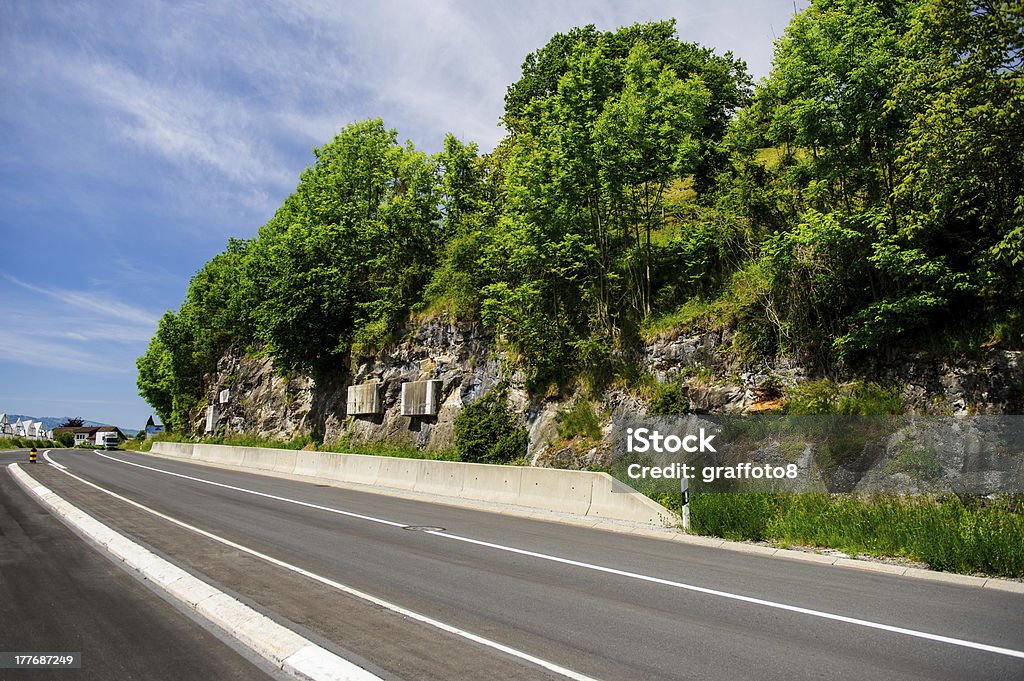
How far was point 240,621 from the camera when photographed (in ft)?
20.4

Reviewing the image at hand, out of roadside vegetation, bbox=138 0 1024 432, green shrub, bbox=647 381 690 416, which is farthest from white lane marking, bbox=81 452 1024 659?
roadside vegetation, bbox=138 0 1024 432

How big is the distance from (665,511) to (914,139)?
10.8m

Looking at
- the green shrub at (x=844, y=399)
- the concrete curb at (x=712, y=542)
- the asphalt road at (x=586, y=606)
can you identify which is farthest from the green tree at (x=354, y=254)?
the asphalt road at (x=586, y=606)

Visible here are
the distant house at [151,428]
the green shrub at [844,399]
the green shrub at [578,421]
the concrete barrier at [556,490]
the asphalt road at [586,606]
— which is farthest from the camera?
the distant house at [151,428]

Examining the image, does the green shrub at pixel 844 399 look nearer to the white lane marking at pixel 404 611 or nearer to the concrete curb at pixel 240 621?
the white lane marking at pixel 404 611

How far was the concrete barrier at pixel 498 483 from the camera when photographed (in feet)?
49.6

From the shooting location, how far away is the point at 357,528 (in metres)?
13.2

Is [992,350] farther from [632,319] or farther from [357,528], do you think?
[357,528]

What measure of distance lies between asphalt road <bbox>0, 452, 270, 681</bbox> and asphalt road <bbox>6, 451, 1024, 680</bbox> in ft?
2.72

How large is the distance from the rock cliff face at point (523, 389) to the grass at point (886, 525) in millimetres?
3427

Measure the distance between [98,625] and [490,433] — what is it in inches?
739

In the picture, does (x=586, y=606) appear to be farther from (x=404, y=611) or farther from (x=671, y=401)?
(x=671, y=401)

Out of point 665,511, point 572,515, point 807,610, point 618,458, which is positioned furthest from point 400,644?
point 618,458

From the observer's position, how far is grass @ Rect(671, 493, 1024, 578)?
30.8 ft
